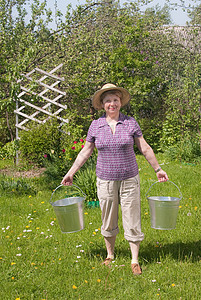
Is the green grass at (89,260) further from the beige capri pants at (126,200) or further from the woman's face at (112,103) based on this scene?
the woman's face at (112,103)

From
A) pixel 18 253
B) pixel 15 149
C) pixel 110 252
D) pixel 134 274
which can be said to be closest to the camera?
pixel 134 274

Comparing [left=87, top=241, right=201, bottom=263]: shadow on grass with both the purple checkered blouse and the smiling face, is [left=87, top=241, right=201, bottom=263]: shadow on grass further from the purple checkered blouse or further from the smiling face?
the smiling face

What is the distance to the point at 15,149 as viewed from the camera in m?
7.16

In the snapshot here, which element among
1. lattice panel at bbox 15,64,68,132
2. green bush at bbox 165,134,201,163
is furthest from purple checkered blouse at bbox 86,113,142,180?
green bush at bbox 165,134,201,163

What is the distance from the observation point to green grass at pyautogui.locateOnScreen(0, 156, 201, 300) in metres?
2.54

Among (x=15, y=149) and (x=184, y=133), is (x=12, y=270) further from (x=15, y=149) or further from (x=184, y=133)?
(x=184, y=133)

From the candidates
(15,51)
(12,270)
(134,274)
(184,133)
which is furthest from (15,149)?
(134,274)

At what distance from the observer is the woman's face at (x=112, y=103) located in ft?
9.27

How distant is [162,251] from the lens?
9.95ft

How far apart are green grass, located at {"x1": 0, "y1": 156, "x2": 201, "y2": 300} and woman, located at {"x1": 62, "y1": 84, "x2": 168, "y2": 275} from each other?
246 millimetres

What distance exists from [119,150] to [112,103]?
0.39 meters

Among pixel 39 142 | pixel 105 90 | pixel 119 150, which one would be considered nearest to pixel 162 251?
pixel 119 150

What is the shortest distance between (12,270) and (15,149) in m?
4.53

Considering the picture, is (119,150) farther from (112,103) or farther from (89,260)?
(89,260)
